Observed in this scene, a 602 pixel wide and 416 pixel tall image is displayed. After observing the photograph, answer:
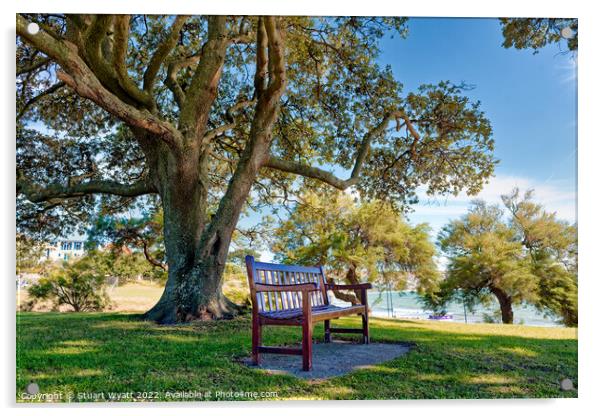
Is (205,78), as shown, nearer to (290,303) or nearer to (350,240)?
(290,303)

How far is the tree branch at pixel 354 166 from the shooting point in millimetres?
6703

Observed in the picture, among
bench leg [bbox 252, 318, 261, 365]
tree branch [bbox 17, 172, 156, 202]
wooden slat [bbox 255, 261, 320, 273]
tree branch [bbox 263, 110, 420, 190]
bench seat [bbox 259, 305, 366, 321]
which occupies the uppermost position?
tree branch [bbox 263, 110, 420, 190]

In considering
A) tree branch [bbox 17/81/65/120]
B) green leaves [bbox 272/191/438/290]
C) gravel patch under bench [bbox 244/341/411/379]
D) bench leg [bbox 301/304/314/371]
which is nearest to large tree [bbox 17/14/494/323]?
tree branch [bbox 17/81/65/120]

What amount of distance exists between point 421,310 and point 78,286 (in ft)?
15.0

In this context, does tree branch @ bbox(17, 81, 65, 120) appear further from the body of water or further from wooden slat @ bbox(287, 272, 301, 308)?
the body of water

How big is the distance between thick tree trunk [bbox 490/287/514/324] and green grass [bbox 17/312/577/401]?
2.26 feet

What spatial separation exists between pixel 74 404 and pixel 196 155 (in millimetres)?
3399

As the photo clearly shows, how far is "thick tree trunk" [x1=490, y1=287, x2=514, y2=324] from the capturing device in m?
6.18

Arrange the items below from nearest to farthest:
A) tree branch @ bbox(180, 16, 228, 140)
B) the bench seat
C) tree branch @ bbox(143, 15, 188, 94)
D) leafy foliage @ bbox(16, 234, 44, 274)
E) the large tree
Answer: the bench seat → leafy foliage @ bbox(16, 234, 44, 274) → the large tree → tree branch @ bbox(180, 16, 228, 140) → tree branch @ bbox(143, 15, 188, 94)

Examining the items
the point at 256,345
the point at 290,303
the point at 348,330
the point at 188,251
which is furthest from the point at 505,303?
the point at 188,251

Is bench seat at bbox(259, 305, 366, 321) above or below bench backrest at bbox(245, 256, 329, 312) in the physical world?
below

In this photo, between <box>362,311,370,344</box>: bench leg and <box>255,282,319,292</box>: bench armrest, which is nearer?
<box>255,282,319,292</box>: bench armrest

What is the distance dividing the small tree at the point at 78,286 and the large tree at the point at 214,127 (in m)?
0.54
